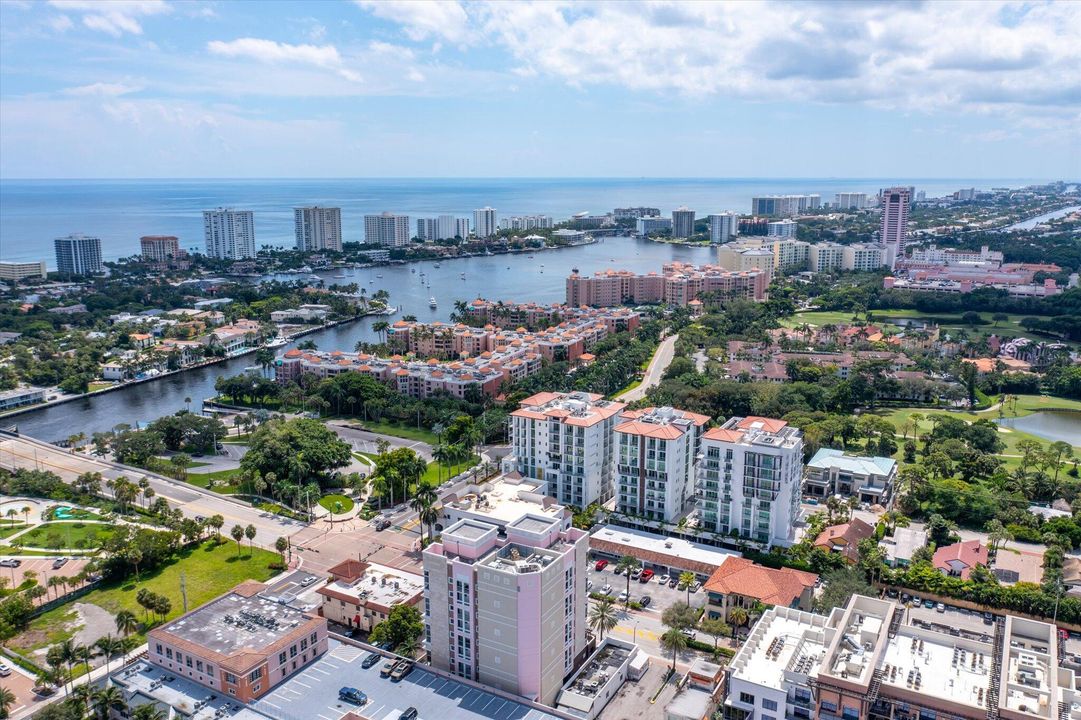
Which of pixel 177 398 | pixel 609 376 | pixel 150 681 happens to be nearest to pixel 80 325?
pixel 177 398

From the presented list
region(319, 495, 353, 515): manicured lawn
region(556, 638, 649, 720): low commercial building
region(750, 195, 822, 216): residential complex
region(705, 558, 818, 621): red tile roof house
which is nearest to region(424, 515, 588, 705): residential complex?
region(556, 638, 649, 720): low commercial building

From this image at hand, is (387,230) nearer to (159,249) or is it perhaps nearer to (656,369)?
(159,249)

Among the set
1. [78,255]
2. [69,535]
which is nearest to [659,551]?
[69,535]

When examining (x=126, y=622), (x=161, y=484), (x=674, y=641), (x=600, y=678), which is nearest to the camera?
(x=600, y=678)

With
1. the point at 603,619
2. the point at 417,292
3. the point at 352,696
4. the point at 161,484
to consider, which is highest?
the point at 417,292

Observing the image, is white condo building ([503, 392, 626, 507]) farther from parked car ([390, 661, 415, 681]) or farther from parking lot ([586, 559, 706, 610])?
parked car ([390, 661, 415, 681])

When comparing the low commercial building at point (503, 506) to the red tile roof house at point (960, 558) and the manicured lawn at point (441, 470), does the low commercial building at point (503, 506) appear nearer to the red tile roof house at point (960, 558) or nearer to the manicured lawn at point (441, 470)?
the manicured lawn at point (441, 470)
